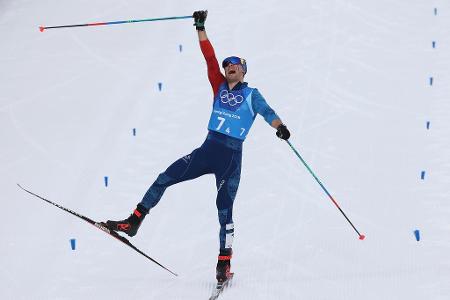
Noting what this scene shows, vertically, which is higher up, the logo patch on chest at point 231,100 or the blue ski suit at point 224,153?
the logo patch on chest at point 231,100

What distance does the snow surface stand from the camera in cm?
527

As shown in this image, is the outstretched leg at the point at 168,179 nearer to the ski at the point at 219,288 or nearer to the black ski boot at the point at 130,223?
the black ski boot at the point at 130,223

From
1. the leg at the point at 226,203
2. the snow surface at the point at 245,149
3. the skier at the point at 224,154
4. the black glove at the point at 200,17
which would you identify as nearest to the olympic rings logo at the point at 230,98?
the skier at the point at 224,154

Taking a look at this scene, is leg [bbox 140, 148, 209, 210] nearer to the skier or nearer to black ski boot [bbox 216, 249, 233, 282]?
the skier

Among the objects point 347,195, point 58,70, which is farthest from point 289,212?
point 58,70

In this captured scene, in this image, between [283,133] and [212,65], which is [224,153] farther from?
[212,65]

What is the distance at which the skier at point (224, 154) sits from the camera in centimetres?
506

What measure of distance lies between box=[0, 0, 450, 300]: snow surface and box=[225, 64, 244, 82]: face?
52.7 inches

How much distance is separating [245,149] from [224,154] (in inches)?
92.5

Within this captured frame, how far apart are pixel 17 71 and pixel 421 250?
5.92 metres

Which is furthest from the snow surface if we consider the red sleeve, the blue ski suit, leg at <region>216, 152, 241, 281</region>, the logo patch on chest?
the red sleeve

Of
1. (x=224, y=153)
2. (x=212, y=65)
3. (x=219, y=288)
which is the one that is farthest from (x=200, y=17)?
(x=219, y=288)

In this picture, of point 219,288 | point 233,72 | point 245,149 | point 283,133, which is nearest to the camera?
point 283,133

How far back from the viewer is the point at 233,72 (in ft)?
16.8
